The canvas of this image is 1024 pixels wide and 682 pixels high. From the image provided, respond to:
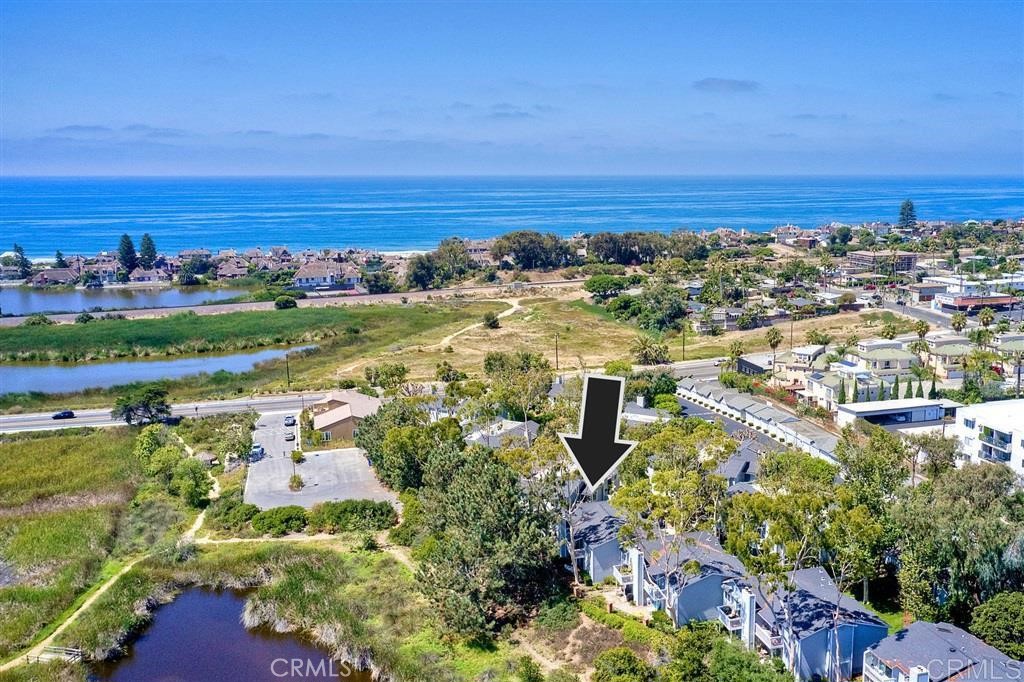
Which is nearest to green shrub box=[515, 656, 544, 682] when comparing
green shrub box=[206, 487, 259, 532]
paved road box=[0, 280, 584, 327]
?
green shrub box=[206, 487, 259, 532]

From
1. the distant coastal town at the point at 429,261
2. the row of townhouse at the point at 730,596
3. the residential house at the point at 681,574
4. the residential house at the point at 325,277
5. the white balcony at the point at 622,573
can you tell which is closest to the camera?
the row of townhouse at the point at 730,596

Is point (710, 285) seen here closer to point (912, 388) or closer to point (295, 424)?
point (912, 388)

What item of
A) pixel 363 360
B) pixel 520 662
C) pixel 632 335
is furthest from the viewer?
pixel 632 335

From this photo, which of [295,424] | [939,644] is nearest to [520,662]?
[939,644]

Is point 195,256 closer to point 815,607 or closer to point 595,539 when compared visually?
point 595,539

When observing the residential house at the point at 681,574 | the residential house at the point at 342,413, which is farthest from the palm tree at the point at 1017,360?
the residential house at the point at 342,413

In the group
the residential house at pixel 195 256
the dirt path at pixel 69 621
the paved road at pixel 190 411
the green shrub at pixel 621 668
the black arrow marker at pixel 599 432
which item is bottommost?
the dirt path at pixel 69 621

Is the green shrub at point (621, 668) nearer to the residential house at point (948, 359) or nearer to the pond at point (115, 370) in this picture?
the residential house at point (948, 359)
